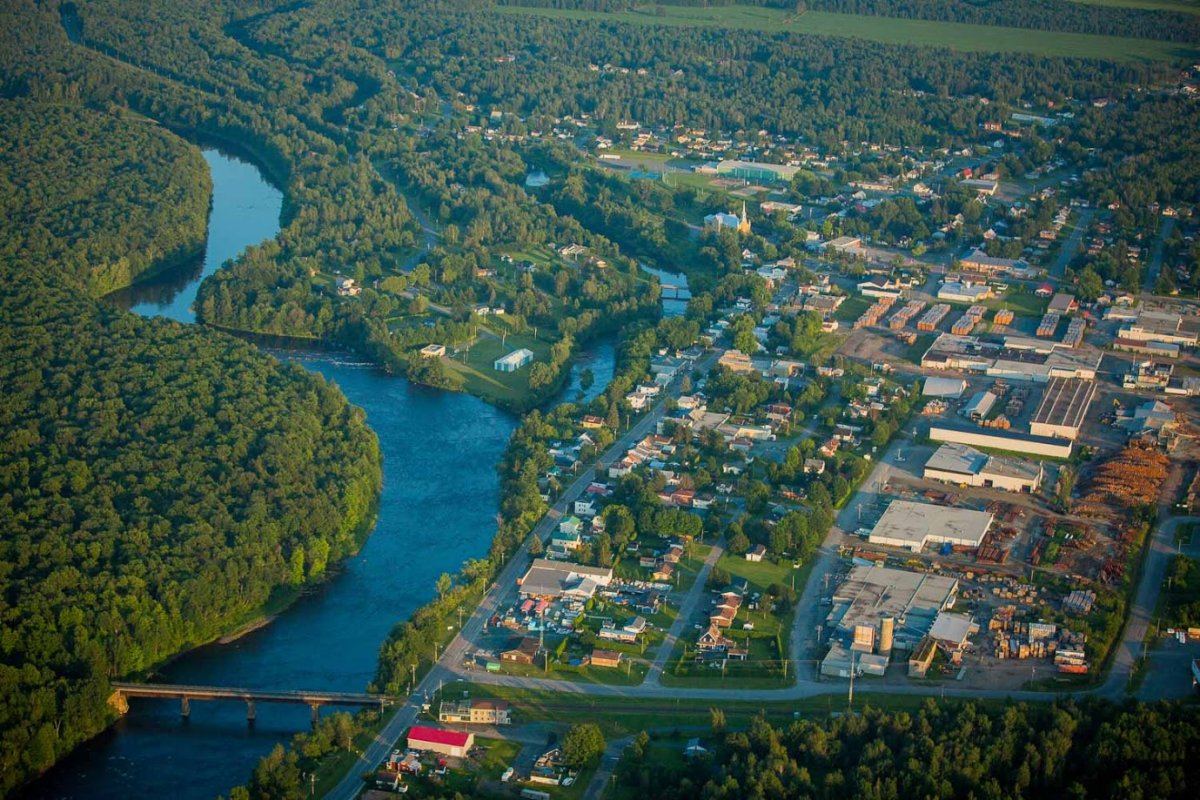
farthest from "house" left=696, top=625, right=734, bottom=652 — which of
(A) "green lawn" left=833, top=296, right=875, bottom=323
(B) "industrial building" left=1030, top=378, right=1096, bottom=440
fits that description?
(A) "green lawn" left=833, top=296, right=875, bottom=323

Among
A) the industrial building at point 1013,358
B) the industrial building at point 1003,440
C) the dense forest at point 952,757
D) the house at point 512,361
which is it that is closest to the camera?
the dense forest at point 952,757

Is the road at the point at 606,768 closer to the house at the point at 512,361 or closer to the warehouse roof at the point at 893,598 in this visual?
the warehouse roof at the point at 893,598

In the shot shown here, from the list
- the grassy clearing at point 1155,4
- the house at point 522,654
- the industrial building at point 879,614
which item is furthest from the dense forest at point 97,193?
the grassy clearing at point 1155,4

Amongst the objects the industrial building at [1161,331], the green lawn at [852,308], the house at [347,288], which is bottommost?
the house at [347,288]

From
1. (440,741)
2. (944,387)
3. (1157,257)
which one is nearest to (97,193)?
(944,387)

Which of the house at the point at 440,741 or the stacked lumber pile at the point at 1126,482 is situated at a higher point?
the stacked lumber pile at the point at 1126,482

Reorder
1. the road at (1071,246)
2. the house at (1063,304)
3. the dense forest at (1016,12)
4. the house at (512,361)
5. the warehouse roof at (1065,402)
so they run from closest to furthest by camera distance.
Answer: the warehouse roof at (1065,402), the house at (512,361), the house at (1063,304), the road at (1071,246), the dense forest at (1016,12)

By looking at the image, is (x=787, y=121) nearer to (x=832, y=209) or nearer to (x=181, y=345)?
(x=832, y=209)
